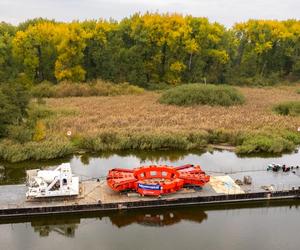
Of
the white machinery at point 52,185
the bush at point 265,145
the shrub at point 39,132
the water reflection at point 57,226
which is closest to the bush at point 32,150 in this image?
the shrub at point 39,132

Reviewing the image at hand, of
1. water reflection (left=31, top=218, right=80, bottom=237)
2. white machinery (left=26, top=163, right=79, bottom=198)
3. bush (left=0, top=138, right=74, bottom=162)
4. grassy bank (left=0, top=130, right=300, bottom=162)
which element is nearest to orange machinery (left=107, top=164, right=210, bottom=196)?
white machinery (left=26, top=163, right=79, bottom=198)

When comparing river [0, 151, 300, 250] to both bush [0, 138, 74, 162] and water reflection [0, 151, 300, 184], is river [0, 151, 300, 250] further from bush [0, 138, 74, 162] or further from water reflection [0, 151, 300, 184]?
bush [0, 138, 74, 162]

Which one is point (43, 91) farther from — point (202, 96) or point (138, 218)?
point (138, 218)

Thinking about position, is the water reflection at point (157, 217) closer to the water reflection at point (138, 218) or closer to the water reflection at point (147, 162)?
the water reflection at point (138, 218)

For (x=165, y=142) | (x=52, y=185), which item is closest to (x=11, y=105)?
(x=52, y=185)

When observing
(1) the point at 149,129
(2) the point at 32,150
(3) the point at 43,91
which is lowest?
(2) the point at 32,150
